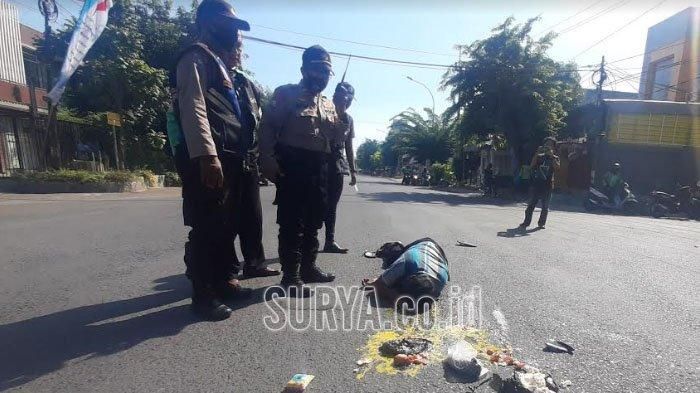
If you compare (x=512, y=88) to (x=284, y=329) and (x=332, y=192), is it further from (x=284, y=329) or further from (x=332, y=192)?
(x=284, y=329)

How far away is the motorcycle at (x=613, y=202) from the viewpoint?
44.0ft

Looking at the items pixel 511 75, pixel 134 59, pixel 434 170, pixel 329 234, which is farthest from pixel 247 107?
pixel 434 170

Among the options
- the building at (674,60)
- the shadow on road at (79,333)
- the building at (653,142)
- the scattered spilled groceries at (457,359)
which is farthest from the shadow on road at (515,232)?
the building at (674,60)

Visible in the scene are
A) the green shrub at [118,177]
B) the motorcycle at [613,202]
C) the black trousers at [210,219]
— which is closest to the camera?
the black trousers at [210,219]

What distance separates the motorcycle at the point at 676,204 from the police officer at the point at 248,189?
1367 centimetres

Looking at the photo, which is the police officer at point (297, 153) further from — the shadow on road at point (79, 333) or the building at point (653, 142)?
the building at point (653, 142)

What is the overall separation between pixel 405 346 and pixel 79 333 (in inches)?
76.0

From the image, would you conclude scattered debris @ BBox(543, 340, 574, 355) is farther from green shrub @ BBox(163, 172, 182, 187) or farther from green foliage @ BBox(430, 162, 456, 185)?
green foliage @ BBox(430, 162, 456, 185)

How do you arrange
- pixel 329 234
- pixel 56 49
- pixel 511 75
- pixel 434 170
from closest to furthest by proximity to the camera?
pixel 329 234
pixel 56 49
pixel 511 75
pixel 434 170

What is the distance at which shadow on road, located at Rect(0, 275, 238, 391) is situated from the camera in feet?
6.80

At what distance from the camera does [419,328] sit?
2574 millimetres

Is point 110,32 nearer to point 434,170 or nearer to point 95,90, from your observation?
point 95,90

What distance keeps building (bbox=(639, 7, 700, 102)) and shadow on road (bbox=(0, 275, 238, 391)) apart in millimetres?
28757

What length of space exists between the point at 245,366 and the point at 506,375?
1304 millimetres
